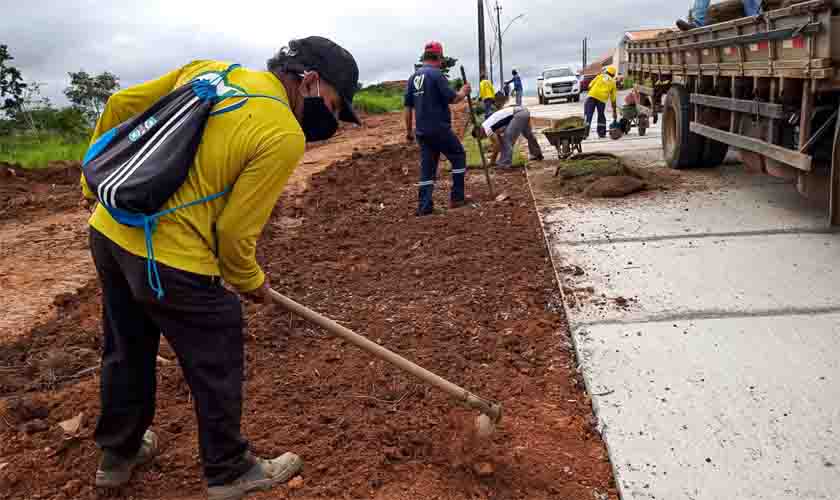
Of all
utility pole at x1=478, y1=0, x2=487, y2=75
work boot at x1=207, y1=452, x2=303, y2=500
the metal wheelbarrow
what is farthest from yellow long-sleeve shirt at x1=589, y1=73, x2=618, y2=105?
utility pole at x1=478, y1=0, x2=487, y2=75

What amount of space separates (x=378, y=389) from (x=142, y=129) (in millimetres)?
1892

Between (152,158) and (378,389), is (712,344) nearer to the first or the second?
(378,389)

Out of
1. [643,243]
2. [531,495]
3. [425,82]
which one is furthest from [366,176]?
[531,495]

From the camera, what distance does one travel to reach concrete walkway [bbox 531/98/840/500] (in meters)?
2.81

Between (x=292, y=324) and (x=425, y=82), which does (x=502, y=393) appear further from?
(x=425, y=82)

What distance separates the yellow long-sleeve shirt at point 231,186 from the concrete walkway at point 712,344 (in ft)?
5.94

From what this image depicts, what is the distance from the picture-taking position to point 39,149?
1471cm

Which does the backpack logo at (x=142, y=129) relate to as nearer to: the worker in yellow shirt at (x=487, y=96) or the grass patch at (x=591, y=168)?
the grass patch at (x=591, y=168)

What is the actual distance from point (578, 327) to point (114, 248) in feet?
9.15

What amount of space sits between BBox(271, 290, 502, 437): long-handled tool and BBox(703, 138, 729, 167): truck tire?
7.15 meters

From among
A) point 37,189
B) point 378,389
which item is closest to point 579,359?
point 378,389

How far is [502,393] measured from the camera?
3.53 m

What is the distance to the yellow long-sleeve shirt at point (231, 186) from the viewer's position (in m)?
2.26

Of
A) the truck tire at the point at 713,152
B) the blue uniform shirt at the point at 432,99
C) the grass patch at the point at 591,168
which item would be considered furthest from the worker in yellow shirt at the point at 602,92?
the blue uniform shirt at the point at 432,99
